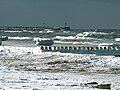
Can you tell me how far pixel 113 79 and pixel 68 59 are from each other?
18.1 metres

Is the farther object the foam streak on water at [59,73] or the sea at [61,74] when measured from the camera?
the foam streak on water at [59,73]

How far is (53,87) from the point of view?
99.3 feet

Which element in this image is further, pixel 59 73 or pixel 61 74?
pixel 59 73

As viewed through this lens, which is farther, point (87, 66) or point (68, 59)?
point (68, 59)

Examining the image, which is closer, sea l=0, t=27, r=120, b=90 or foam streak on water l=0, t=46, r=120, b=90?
sea l=0, t=27, r=120, b=90

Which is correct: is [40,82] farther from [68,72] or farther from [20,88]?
[68,72]

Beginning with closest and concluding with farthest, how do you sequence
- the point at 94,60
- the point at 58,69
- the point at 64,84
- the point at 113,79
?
the point at 64,84, the point at 113,79, the point at 58,69, the point at 94,60

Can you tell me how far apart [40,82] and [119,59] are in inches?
841

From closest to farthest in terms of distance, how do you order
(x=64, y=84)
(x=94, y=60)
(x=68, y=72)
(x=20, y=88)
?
1. (x=20, y=88)
2. (x=64, y=84)
3. (x=68, y=72)
4. (x=94, y=60)

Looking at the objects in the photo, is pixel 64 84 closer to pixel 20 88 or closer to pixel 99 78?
pixel 20 88

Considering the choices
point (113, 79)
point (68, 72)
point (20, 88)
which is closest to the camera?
point (20, 88)

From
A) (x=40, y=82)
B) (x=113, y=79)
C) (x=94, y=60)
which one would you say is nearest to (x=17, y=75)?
(x=40, y=82)

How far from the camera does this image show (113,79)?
3678 centimetres

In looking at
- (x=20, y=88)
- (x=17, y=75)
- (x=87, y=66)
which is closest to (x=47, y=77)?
(x=17, y=75)
